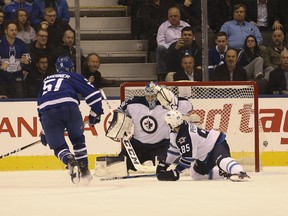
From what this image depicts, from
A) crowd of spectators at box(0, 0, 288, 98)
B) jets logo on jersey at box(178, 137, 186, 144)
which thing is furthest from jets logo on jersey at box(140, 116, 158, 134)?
jets logo on jersey at box(178, 137, 186, 144)

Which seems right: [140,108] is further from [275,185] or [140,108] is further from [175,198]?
[175,198]

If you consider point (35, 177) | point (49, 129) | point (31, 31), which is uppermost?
point (31, 31)

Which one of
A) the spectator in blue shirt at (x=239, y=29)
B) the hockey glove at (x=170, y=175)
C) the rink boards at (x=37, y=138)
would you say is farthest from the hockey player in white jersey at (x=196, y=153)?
the spectator in blue shirt at (x=239, y=29)

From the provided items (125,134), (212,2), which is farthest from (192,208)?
(212,2)

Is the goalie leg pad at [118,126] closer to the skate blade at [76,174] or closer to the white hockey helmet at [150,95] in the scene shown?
the white hockey helmet at [150,95]

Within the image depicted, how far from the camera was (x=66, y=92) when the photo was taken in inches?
341

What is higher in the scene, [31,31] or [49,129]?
[31,31]

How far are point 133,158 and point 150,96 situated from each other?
61 cm

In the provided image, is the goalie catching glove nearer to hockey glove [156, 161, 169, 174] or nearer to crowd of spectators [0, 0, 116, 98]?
hockey glove [156, 161, 169, 174]

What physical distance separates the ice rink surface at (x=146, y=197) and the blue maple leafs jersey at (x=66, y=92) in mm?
701

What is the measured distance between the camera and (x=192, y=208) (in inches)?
264

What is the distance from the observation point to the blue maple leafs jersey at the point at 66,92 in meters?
8.66

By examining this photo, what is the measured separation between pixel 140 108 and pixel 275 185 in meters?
1.97

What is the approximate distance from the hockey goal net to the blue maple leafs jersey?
1360 millimetres
